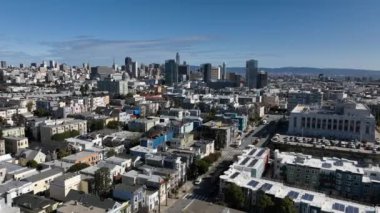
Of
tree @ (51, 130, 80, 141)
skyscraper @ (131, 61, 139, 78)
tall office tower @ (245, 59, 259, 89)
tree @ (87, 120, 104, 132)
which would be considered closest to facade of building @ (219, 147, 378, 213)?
tree @ (51, 130, 80, 141)

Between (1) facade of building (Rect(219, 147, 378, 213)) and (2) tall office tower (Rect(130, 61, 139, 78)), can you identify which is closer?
(1) facade of building (Rect(219, 147, 378, 213))

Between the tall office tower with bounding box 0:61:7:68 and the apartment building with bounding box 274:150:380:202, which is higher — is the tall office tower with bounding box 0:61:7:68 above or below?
above

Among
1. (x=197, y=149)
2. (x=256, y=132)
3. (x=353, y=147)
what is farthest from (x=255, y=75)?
(x=197, y=149)

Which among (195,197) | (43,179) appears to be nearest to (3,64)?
(43,179)

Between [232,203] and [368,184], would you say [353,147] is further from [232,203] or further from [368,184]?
[232,203]

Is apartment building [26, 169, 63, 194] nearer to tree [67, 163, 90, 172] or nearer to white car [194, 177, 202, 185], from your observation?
tree [67, 163, 90, 172]
